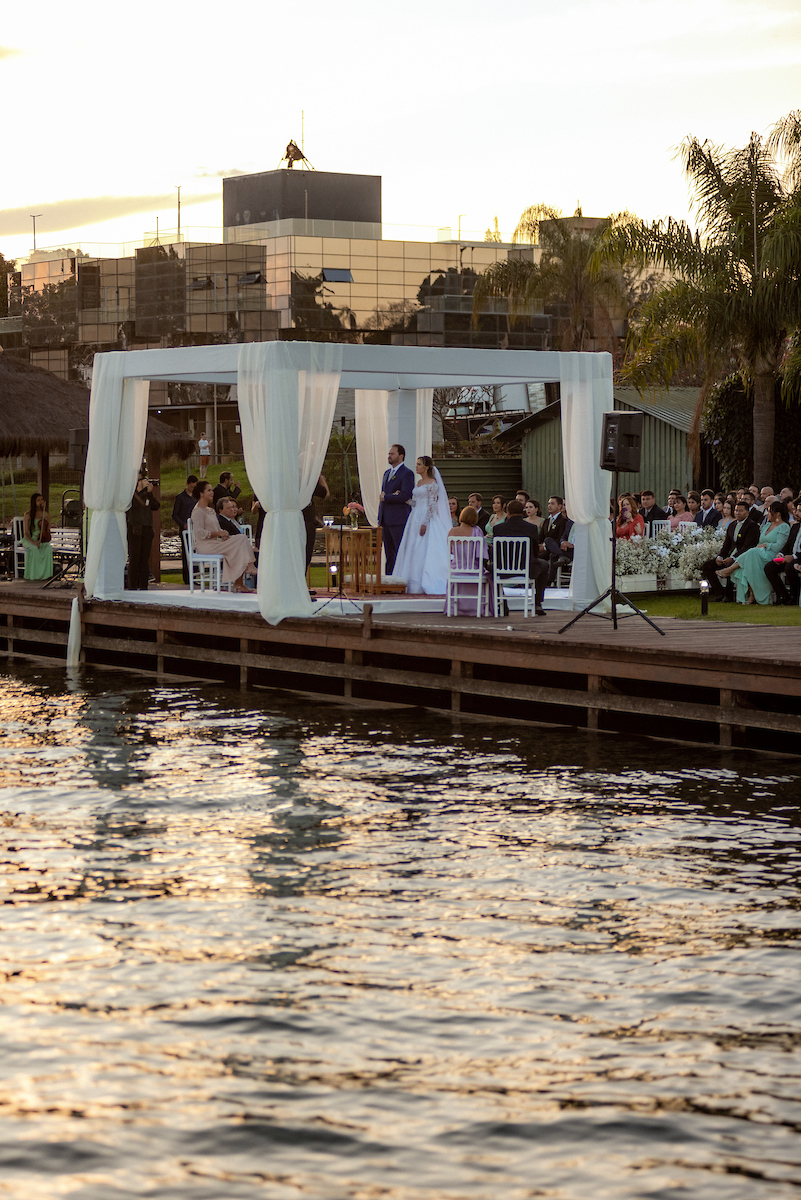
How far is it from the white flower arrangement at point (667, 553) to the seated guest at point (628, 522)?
37 centimetres

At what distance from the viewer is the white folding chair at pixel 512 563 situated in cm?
1698

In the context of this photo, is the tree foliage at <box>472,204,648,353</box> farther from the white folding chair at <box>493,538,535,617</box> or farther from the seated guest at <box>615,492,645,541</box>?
the white folding chair at <box>493,538,535,617</box>

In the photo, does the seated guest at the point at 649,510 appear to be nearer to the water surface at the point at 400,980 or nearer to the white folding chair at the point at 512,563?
the white folding chair at the point at 512,563

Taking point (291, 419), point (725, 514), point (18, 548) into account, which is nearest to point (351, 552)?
point (291, 419)

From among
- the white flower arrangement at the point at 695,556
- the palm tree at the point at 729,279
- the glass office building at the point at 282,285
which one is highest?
the glass office building at the point at 282,285

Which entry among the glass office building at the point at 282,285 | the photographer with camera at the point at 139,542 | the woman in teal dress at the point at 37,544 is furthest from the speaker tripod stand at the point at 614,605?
the glass office building at the point at 282,285

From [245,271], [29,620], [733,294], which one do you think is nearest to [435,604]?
[29,620]

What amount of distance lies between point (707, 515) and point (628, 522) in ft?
3.95

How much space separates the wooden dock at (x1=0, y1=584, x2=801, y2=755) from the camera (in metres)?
13.5

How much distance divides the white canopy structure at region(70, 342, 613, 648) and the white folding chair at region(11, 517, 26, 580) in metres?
5.42

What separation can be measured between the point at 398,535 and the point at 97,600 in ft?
12.7

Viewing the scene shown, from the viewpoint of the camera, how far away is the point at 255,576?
66.7 ft

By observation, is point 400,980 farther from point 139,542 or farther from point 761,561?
point 139,542

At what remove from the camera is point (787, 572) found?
63.3ft
